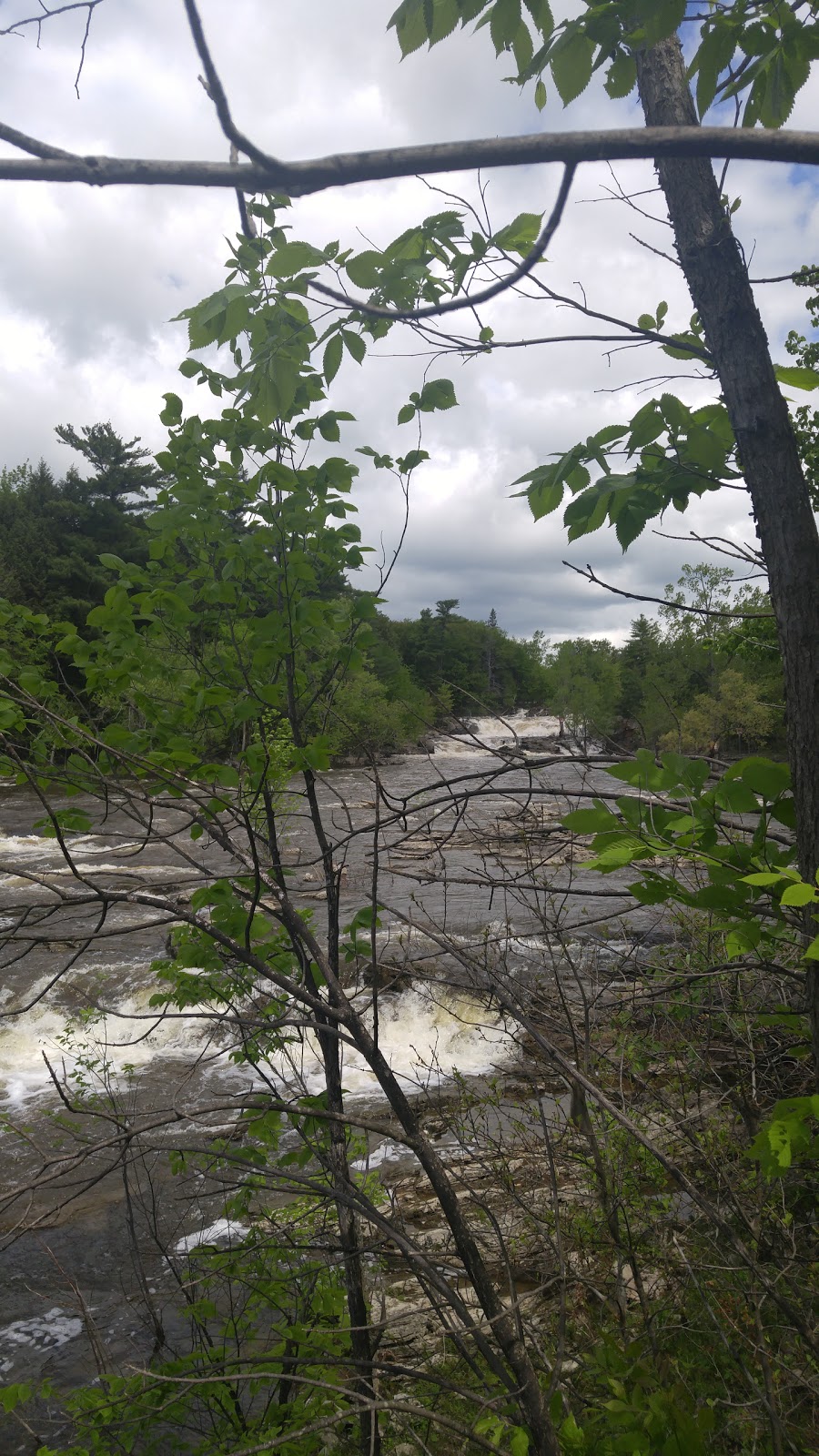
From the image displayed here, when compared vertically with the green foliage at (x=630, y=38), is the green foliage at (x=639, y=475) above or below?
below

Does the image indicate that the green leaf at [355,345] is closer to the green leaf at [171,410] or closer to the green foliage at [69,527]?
the green leaf at [171,410]

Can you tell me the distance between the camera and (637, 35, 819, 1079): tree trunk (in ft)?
5.75

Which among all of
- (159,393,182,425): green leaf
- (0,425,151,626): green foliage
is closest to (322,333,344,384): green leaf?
(159,393,182,425): green leaf

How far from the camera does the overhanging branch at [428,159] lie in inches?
35.4

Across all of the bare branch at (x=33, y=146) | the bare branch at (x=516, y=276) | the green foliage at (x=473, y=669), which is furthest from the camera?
the green foliage at (x=473, y=669)

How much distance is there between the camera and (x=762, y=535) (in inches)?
72.3

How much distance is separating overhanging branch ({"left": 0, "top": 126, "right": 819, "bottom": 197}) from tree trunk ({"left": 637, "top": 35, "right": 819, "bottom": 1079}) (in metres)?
0.81

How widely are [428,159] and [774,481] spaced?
44.3 inches

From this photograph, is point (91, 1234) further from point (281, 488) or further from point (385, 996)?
point (281, 488)

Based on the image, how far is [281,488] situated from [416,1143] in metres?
2.21

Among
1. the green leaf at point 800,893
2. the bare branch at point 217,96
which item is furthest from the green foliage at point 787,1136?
the bare branch at point 217,96

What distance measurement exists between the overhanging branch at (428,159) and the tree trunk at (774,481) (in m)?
0.81

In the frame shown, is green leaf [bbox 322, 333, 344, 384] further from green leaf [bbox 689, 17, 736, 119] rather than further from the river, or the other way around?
the river

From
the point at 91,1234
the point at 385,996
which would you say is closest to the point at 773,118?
the point at 91,1234
